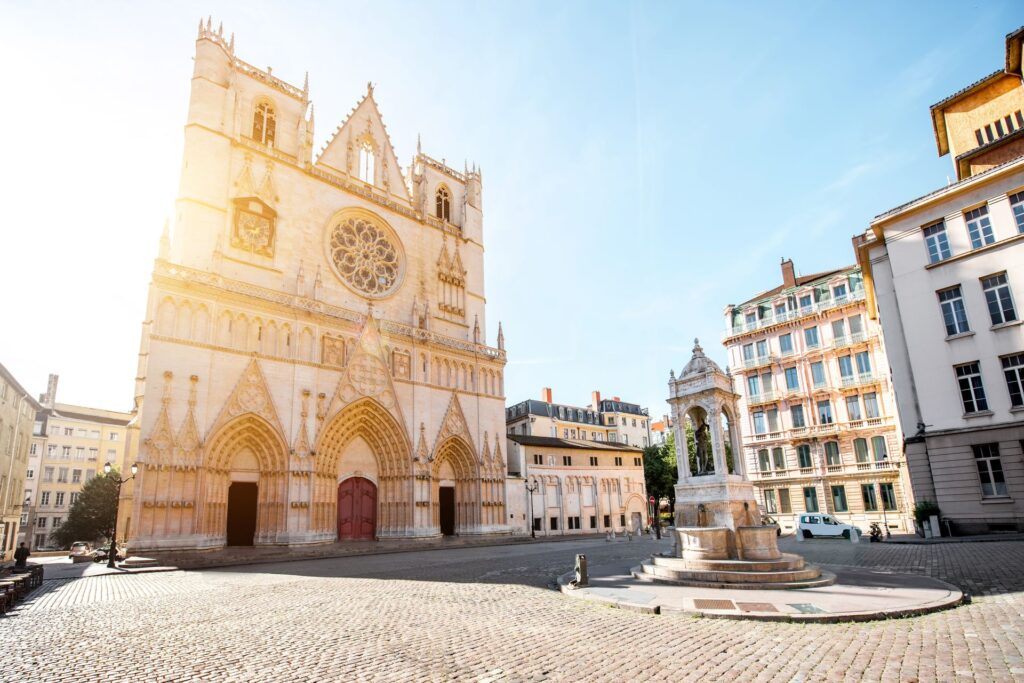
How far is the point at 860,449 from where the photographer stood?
3447cm

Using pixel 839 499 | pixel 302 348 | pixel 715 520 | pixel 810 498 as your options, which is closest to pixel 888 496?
pixel 839 499

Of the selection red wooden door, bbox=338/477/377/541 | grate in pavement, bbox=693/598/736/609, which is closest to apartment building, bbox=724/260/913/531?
red wooden door, bbox=338/477/377/541

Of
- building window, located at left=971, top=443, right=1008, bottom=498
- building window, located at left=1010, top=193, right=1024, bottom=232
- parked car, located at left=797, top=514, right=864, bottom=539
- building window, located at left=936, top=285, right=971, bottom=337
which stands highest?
building window, located at left=1010, top=193, right=1024, bottom=232

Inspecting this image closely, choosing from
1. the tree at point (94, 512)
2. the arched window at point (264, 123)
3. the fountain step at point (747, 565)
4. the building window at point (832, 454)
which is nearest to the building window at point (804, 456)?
the building window at point (832, 454)

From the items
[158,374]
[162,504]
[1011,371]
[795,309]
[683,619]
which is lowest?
[683,619]

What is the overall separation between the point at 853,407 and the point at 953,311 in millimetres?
14191

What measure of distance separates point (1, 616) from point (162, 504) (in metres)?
13.5

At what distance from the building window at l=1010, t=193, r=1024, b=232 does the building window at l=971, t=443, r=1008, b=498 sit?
865 cm

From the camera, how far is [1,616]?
10.3 m

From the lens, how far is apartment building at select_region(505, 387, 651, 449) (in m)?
58.7

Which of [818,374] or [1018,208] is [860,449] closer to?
[818,374]

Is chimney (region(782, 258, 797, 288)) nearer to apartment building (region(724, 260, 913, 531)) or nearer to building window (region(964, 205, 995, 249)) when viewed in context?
apartment building (region(724, 260, 913, 531))

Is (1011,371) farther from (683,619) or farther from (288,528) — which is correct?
(288,528)

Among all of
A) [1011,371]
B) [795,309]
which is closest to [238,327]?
[1011,371]
